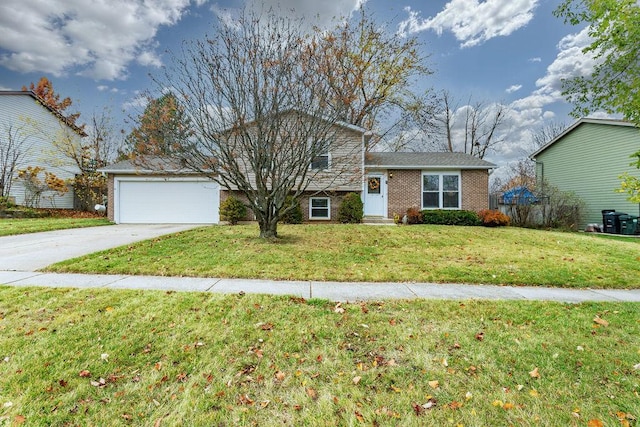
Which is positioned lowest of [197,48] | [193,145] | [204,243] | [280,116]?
[204,243]

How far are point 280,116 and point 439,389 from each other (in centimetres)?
765

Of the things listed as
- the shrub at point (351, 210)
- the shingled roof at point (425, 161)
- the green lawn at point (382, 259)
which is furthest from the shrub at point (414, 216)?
the green lawn at point (382, 259)

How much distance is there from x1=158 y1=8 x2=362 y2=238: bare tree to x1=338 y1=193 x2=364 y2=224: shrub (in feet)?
18.7

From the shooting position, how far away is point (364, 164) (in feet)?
49.5

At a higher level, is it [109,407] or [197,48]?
[197,48]

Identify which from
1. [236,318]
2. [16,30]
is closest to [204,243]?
[236,318]

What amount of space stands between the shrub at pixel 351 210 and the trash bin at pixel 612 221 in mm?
12325

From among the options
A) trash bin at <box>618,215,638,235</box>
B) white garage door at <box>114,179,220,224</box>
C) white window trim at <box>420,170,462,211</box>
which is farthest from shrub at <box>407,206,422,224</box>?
trash bin at <box>618,215,638,235</box>

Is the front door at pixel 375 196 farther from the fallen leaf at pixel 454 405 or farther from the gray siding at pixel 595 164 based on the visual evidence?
the fallen leaf at pixel 454 405

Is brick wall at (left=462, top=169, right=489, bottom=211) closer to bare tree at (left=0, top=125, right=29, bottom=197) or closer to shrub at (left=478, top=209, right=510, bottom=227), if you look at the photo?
shrub at (left=478, top=209, right=510, bottom=227)

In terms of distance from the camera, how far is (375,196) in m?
15.5

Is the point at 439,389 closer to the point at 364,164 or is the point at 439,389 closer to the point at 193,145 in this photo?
the point at 193,145

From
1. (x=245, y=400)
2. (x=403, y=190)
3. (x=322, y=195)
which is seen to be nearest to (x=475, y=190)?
(x=403, y=190)

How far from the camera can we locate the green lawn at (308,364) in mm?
2096
